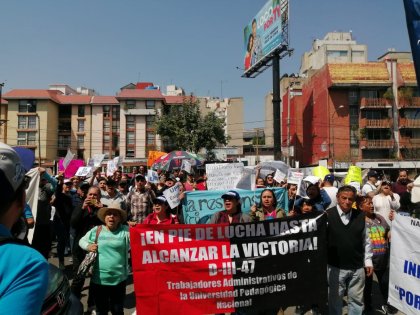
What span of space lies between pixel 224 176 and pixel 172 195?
10.2 ft

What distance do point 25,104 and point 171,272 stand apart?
7512 cm

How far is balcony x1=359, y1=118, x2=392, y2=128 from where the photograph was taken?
51125mm

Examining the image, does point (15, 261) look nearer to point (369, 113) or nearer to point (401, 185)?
point (401, 185)

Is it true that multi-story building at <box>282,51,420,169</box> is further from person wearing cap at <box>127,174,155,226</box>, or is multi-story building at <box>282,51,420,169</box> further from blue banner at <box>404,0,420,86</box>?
blue banner at <box>404,0,420,86</box>

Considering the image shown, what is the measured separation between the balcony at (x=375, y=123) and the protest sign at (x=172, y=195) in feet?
161

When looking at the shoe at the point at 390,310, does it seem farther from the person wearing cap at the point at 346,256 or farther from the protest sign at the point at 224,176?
the protest sign at the point at 224,176

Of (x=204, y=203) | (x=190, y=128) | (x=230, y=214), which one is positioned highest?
(x=190, y=128)

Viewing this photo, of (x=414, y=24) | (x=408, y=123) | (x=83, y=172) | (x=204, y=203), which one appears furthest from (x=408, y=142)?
(x=414, y=24)

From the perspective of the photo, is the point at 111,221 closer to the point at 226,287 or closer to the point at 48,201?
the point at 226,287

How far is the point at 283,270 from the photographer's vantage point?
4.39m

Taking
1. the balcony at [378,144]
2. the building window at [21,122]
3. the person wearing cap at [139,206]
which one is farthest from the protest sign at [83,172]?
the building window at [21,122]

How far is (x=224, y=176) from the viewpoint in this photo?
400 inches

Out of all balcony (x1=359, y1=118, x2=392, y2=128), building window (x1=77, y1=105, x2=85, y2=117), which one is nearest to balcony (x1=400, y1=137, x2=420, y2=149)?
balcony (x1=359, y1=118, x2=392, y2=128)

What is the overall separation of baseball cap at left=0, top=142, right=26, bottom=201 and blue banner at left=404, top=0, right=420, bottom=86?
3517 millimetres
